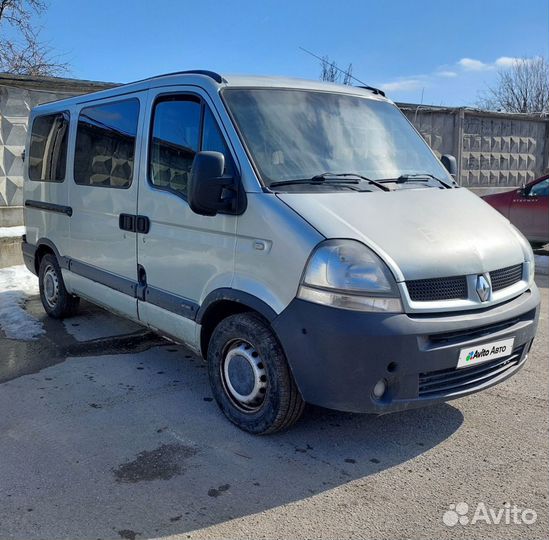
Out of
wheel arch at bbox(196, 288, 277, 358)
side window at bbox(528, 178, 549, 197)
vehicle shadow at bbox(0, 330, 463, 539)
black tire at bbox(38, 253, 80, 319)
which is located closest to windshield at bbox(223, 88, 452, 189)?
wheel arch at bbox(196, 288, 277, 358)

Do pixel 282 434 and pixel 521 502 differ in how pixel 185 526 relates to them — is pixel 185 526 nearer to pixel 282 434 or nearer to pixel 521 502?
pixel 282 434

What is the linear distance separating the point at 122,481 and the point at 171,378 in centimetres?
153

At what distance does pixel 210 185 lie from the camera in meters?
3.30

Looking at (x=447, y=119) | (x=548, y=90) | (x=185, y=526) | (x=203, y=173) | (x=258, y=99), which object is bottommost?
(x=185, y=526)

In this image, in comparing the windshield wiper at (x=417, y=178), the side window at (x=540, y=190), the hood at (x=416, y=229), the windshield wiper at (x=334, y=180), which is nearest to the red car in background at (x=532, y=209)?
the side window at (x=540, y=190)

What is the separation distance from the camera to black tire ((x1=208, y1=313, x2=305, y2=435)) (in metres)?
3.29

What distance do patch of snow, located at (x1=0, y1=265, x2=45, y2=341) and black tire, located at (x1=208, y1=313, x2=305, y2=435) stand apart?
9.00ft

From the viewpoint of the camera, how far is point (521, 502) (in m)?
2.90

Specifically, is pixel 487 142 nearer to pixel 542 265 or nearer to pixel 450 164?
pixel 542 265

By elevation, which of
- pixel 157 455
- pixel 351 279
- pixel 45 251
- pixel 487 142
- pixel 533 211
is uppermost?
pixel 487 142

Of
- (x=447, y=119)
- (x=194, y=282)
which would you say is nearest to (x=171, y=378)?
(x=194, y=282)

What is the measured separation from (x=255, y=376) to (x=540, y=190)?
8.91m

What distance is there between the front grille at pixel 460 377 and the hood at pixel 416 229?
0.56 meters

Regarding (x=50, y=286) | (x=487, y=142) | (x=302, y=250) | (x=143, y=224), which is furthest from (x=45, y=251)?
(x=487, y=142)
